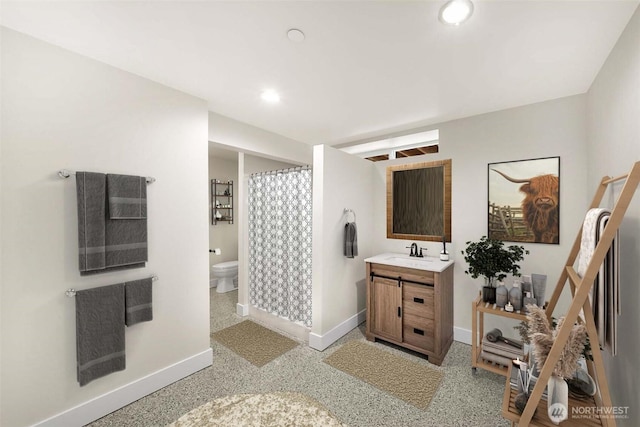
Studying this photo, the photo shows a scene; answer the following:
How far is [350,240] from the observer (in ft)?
9.63

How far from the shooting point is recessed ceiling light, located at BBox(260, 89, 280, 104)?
2.23 metres

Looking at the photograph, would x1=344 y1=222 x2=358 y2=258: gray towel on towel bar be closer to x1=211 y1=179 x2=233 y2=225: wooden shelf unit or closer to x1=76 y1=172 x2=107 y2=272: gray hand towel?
x1=76 y1=172 x2=107 y2=272: gray hand towel

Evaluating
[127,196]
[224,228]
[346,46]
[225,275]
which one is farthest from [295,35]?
[224,228]

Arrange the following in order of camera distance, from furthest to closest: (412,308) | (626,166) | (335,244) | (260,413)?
(335,244) → (412,308) → (626,166) → (260,413)

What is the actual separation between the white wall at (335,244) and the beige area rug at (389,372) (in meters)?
0.29

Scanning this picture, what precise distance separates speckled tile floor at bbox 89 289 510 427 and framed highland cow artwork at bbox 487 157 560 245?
1.31 m

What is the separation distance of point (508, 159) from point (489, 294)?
1.34 m

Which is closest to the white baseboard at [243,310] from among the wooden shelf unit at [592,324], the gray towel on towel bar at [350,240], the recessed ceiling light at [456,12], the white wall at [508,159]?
the gray towel on towel bar at [350,240]

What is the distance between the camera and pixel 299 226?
2957mm

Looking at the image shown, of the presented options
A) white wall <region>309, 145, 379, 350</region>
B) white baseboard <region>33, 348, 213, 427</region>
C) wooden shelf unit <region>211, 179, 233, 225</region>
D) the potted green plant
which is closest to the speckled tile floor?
white baseboard <region>33, 348, 213, 427</region>

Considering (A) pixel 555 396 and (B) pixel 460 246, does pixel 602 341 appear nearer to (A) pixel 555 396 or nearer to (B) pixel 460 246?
(A) pixel 555 396

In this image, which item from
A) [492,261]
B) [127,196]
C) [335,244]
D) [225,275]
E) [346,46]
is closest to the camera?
[346,46]

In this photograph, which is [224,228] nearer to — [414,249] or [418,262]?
[414,249]

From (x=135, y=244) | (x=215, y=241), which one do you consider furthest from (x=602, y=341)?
(x=215, y=241)
